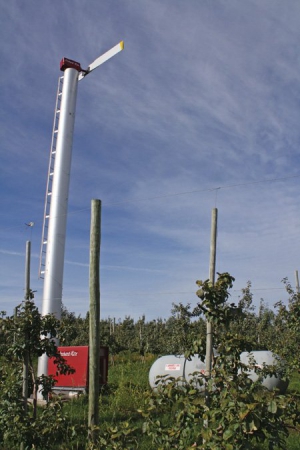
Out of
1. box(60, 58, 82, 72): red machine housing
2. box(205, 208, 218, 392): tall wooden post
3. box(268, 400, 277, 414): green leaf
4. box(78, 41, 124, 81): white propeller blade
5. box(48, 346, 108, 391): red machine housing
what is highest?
box(78, 41, 124, 81): white propeller blade

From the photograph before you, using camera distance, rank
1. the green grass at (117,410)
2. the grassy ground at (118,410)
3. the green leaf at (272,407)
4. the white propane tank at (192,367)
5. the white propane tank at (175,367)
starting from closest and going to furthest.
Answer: the green leaf at (272,407) → the green grass at (117,410) → the grassy ground at (118,410) → the white propane tank at (192,367) → the white propane tank at (175,367)

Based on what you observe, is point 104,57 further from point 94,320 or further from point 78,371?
point 94,320

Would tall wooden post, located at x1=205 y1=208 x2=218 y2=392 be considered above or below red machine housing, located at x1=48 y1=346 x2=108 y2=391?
above

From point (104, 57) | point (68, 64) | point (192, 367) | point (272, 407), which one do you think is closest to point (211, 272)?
point (272, 407)

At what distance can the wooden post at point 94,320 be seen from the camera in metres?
6.47

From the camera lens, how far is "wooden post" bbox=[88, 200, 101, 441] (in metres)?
6.47

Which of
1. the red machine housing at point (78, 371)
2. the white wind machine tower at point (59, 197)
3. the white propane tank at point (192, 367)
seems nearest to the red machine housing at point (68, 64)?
the white wind machine tower at point (59, 197)

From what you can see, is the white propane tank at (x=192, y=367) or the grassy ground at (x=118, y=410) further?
the white propane tank at (x=192, y=367)

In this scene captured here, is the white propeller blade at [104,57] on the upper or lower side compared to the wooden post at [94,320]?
upper

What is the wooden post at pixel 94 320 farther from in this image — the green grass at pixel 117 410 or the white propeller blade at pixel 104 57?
the white propeller blade at pixel 104 57

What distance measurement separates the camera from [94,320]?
6.77 meters

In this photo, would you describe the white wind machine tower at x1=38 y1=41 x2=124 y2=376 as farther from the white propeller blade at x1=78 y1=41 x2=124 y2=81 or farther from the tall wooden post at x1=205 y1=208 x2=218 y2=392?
the tall wooden post at x1=205 y1=208 x2=218 y2=392

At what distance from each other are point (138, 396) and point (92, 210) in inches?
386

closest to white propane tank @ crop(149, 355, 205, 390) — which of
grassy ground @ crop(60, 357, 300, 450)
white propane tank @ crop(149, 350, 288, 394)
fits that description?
white propane tank @ crop(149, 350, 288, 394)
